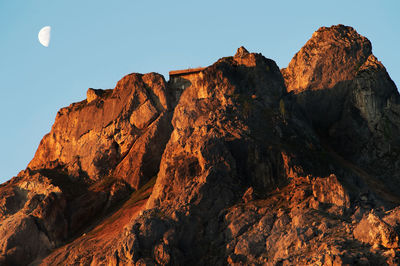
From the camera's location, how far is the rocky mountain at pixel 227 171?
49.9 meters

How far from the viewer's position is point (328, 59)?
8138 centimetres

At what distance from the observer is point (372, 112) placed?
77.0 metres

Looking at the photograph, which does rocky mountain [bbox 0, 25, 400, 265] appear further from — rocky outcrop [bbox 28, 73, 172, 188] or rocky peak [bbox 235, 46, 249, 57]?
rocky peak [bbox 235, 46, 249, 57]

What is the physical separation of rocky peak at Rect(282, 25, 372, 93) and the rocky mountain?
0.19 meters

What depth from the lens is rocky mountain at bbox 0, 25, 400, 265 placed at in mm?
49875

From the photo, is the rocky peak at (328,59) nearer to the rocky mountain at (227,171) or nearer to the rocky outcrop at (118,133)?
the rocky mountain at (227,171)

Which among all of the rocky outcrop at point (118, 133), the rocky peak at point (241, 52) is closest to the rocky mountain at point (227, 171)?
the rocky outcrop at point (118, 133)

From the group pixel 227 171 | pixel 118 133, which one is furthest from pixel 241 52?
pixel 227 171

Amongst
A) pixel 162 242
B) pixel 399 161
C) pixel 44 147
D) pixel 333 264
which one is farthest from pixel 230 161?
pixel 44 147

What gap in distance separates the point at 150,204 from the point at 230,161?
8720mm

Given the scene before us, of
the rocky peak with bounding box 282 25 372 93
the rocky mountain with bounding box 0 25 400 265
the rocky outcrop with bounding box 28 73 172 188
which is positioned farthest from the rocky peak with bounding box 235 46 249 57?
the rocky outcrop with bounding box 28 73 172 188

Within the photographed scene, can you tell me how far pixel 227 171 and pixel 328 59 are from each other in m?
30.6

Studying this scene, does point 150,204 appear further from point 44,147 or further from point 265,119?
point 44,147

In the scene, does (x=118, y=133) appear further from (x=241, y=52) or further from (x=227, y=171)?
(x=227, y=171)
